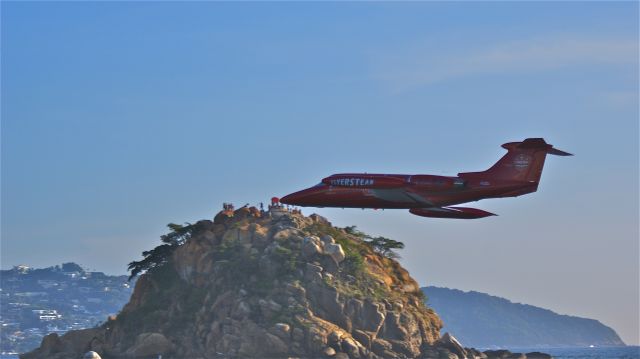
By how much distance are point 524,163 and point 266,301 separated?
214ft

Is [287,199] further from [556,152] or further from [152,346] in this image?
[152,346]

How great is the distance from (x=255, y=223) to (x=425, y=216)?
234 ft

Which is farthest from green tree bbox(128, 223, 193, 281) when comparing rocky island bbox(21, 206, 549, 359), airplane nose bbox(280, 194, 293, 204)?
airplane nose bbox(280, 194, 293, 204)

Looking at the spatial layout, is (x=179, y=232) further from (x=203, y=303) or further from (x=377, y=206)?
(x=377, y=206)

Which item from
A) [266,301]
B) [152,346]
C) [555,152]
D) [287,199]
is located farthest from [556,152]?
[152,346]

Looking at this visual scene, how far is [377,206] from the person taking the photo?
117m

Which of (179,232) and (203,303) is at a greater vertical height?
(179,232)

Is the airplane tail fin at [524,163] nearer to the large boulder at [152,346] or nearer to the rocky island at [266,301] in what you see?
the rocky island at [266,301]

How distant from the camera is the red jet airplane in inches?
4532

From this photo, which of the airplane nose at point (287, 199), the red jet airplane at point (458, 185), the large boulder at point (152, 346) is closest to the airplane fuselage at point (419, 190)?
the red jet airplane at point (458, 185)

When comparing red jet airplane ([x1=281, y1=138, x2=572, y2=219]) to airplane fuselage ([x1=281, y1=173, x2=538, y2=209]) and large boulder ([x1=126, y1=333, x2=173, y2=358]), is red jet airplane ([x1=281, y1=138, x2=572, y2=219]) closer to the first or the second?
airplane fuselage ([x1=281, y1=173, x2=538, y2=209])

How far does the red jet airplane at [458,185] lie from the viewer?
115 m

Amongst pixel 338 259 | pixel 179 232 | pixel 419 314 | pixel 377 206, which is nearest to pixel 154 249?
pixel 179 232

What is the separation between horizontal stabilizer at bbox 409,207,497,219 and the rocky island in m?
52.3
